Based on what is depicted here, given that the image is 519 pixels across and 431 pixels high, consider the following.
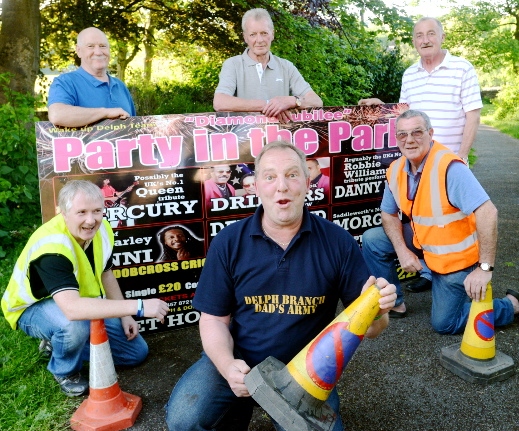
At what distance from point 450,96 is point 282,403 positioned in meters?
3.75

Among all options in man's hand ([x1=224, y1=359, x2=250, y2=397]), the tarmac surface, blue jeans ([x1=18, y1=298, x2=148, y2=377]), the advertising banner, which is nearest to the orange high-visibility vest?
the tarmac surface

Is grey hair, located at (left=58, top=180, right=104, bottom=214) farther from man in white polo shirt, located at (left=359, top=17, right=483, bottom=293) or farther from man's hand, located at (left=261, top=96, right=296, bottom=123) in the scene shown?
man in white polo shirt, located at (left=359, top=17, right=483, bottom=293)

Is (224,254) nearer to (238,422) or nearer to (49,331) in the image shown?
(238,422)

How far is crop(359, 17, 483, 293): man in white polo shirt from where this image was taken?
4.81 metres

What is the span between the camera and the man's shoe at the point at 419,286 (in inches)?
196

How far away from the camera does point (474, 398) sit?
3.21 metres

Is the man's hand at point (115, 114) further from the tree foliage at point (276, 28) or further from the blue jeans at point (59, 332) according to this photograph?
the tree foliage at point (276, 28)

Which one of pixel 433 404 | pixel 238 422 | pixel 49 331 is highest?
pixel 49 331

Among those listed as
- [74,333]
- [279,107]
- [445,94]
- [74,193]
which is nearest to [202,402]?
[74,333]

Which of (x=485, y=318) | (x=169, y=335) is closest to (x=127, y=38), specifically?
(x=169, y=335)

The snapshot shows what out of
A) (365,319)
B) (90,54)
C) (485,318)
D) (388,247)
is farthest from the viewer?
(388,247)

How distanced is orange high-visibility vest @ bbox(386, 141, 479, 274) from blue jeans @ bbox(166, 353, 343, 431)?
1.80 meters

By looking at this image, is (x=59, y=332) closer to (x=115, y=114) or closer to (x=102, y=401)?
(x=102, y=401)

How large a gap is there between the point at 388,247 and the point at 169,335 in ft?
6.50
